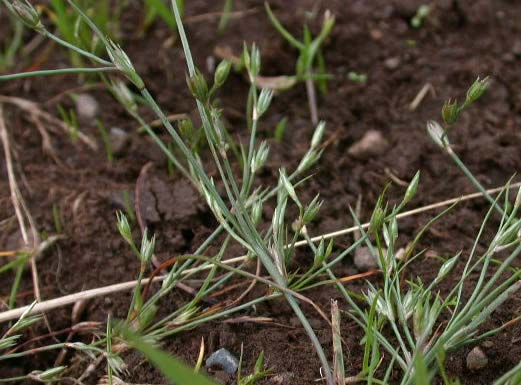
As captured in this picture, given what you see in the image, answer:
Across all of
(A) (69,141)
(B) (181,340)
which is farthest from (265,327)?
(A) (69,141)

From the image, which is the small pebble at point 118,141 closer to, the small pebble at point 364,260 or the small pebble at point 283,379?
the small pebble at point 364,260

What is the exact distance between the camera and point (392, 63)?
8.16 feet

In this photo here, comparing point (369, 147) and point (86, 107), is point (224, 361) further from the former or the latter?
point (86, 107)

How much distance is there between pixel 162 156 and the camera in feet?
7.37

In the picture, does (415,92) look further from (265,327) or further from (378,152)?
(265,327)

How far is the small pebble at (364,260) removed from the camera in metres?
1.88

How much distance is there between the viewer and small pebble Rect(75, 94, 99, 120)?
7.98ft

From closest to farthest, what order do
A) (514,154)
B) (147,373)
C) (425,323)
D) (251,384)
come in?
(425,323) < (251,384) < (147,373) < (514,154)

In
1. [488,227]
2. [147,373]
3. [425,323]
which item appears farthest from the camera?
[488,227]

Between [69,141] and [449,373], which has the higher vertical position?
[69,141]

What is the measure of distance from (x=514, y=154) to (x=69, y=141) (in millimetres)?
1372

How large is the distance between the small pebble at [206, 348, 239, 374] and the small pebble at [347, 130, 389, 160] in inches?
31.6

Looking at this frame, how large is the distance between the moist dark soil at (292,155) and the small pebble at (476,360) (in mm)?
14

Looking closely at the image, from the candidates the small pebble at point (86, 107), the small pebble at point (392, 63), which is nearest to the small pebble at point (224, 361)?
the small pebble at point (86, 107)
